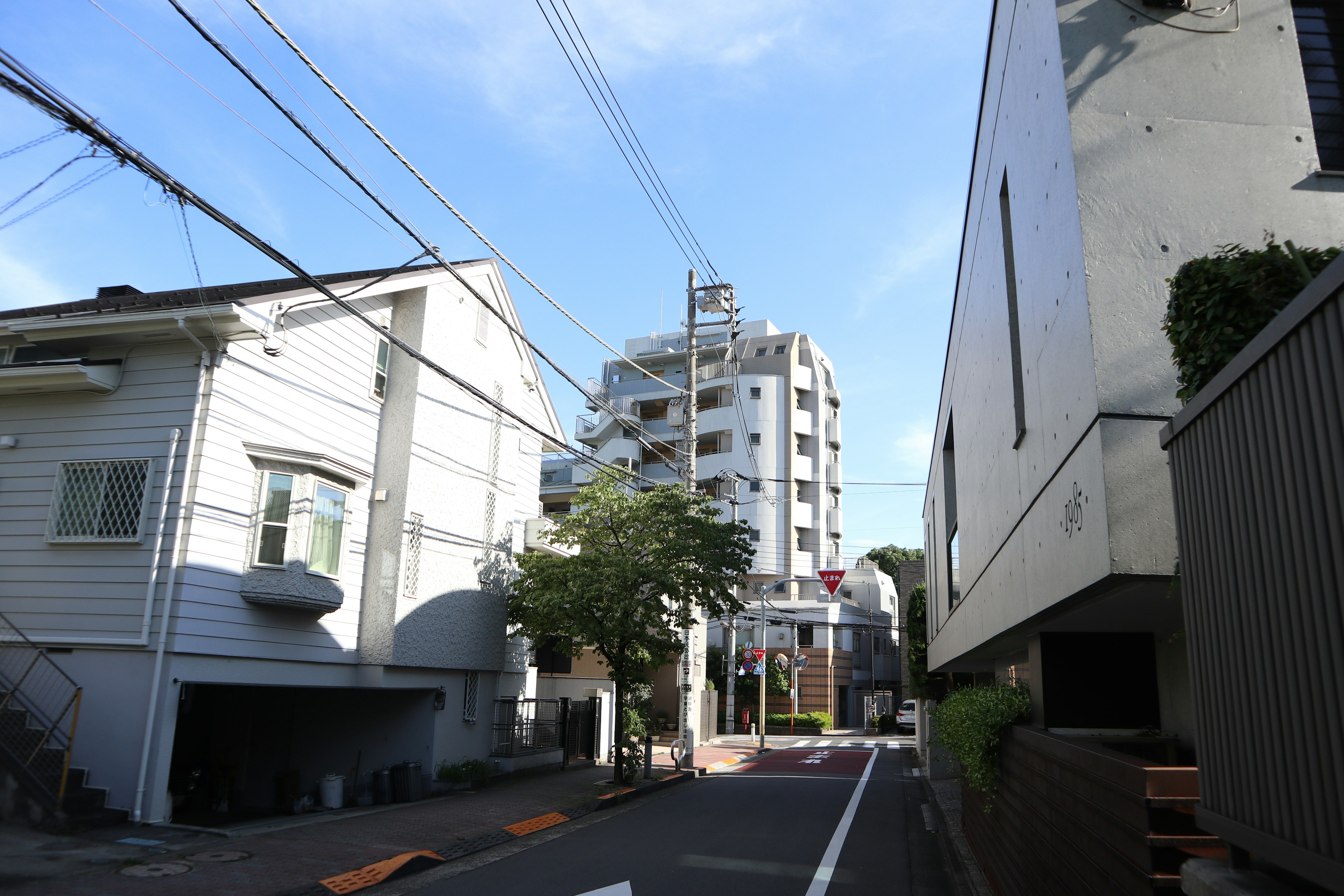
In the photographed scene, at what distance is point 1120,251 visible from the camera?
5.14 m

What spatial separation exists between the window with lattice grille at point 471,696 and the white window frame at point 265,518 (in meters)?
6.38

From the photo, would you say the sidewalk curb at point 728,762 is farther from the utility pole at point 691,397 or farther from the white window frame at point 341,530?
the white window frame at point 341,530

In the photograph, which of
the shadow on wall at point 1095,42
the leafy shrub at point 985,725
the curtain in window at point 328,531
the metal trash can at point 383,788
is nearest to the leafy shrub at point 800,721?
the metal trash can at point 383,788

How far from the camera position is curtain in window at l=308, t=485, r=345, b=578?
14.8 meters

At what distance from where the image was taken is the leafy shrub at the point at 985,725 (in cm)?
832

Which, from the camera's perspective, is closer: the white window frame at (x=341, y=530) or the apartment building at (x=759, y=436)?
the white window frame at (x=341, y=530)

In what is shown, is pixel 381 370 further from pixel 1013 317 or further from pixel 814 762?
pixel 814 762

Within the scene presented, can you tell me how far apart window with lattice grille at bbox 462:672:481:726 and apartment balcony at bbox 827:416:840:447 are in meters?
47.8

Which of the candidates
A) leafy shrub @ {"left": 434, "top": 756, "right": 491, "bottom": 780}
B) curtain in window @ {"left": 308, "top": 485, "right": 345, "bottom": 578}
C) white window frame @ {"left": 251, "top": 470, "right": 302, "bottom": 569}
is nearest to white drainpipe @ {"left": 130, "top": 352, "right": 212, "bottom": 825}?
white window frame @ {"left": 251, "top": 470, "right": 302, "bottom": 569}

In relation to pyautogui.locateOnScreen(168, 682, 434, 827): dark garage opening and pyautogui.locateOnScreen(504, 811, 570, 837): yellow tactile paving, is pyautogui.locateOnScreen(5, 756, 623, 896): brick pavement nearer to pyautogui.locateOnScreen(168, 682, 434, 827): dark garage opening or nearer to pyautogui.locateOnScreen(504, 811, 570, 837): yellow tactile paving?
pyautogui.locateOnScreen(504, 811, 570, 837): yellow tactile paving

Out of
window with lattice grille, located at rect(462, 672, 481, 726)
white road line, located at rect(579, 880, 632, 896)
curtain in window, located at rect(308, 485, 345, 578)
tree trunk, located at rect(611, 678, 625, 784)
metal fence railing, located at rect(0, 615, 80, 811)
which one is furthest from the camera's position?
tree trunk, located at rect(611, 678, 625, 784)

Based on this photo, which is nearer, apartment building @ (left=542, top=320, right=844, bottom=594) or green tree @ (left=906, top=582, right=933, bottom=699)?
green tree @ (left=906, top=582, right=933, bottom=699)

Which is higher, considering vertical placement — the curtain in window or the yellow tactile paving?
the curtain in window

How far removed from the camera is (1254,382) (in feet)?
10.5
